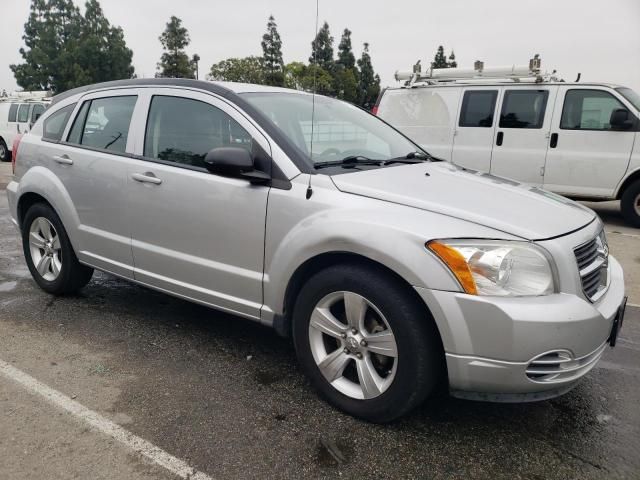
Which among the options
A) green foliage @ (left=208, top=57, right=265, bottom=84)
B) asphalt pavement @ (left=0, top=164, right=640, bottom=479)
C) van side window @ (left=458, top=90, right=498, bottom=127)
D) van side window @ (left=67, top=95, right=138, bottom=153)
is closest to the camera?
asphalt pavement @ (left=0, top=164, right=640, bottom=479)

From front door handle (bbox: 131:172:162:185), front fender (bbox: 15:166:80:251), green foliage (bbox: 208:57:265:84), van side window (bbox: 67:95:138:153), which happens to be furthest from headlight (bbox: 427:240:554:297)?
green foliage (bbox: 208:57:265:84)

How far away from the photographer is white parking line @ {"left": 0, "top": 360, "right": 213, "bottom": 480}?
2.23 m

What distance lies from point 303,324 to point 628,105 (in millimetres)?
6638

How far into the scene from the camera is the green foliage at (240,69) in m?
53.5

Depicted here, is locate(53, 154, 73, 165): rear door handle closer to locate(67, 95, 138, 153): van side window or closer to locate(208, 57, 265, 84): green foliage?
locate(67, 95, 138, 153): van side window

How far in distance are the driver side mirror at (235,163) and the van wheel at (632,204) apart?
6625mm

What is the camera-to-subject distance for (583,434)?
8.35 feet

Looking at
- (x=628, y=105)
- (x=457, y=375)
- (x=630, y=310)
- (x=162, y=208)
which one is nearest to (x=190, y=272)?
(x=162, y=208)

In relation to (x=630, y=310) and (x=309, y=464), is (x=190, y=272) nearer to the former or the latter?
(x=309, y=464)

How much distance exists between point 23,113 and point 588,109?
51.5 ft

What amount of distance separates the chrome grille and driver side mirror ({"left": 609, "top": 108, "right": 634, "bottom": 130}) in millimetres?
5437

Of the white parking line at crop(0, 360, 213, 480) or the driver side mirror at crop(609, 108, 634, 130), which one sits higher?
the driver side mirror at crop(609, 108, 634, 130)

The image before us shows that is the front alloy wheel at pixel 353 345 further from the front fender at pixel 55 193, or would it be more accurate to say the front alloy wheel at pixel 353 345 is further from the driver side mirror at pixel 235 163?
the front fender at pixel 55 193

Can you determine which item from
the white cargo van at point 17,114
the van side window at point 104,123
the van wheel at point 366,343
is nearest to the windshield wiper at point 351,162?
the van wheel at point 366,343
